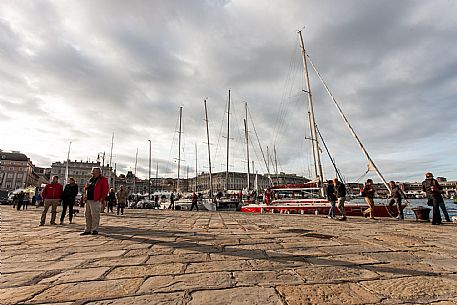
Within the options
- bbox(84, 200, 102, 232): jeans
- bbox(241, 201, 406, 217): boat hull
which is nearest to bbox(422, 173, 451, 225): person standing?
bbox(241, 201, 406, 217): boat hull

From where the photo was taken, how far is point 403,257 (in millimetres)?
3377

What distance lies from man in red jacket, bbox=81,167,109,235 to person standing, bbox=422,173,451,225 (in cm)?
1051

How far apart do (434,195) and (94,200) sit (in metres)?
10.8

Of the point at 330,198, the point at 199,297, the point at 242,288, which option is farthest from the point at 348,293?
the point at 330,198

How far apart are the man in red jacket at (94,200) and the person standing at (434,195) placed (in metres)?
10.5

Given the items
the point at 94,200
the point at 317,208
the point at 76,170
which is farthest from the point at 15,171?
the point at 94,200

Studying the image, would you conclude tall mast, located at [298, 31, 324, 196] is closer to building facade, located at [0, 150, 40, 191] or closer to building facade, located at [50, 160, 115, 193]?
building facade, located at [50, 160, 115, 193]

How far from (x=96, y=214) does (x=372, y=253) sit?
6264 mm

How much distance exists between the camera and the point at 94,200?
6512 mm

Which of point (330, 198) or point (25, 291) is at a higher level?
point (330, 198)

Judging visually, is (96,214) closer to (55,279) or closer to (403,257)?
(55,279)

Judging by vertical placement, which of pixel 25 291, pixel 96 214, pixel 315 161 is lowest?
pixel 25 291

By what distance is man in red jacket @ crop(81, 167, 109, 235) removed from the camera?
21.0ft

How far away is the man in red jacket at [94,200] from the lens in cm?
641
